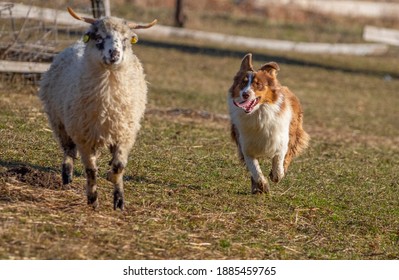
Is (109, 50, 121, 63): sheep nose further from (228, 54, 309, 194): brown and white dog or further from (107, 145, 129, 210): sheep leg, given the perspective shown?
(228, 54, 309, 194): brown and white dog

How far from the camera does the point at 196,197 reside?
29.9ft

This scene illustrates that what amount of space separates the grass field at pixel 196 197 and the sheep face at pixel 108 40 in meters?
A: 1.32

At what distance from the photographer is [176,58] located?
22.2 m

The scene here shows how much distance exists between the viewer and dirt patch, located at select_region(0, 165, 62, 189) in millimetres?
8641

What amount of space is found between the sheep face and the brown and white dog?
163 cm

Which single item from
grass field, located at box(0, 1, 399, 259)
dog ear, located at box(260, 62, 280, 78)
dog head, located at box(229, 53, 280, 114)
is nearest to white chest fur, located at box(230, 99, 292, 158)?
dog head, located at box(229, 53, 280, 114)

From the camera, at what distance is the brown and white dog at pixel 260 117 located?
9.41m

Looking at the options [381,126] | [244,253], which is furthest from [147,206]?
[381,126]

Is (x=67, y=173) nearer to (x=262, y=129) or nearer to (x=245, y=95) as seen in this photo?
(x=245, y=95)

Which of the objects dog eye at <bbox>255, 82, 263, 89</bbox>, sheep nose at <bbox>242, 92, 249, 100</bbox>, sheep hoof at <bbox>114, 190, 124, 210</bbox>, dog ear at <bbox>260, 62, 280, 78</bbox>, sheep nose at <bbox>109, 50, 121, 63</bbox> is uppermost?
sheep nose at <bbox>109, 50, 121, 63</bbox>

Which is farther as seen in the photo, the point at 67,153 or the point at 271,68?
the point at 271,68

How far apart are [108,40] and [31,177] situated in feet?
5.38

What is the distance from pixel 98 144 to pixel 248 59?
7.00ft

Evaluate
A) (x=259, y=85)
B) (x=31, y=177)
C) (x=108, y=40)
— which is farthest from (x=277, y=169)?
(x=108, y=40)
